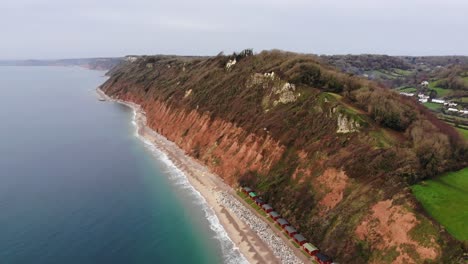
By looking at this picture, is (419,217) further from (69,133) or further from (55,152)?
(69,133)

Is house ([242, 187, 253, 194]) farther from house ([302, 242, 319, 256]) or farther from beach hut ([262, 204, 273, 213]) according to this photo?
house ([302, 242, 319, 256])

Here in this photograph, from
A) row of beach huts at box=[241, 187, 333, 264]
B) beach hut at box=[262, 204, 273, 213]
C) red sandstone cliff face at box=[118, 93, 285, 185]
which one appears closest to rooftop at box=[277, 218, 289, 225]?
row of beach huts at box=[241, 187, 333, 264]

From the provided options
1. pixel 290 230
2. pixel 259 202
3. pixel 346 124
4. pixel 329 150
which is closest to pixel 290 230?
Result: pixel 290 230

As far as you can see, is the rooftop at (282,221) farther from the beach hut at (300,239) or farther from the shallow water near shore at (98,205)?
the shallow water near shore at (98,205)

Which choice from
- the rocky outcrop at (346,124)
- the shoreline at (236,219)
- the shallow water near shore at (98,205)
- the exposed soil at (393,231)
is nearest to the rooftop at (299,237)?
the shoreline at (236,219)

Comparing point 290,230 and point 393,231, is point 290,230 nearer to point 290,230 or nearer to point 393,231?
point 290,230

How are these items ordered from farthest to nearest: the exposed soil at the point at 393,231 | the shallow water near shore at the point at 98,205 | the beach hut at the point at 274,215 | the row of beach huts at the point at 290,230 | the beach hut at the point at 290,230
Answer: the beach hut at the point at 274,215 → the beach hut at the point at 290,230 → the shallow water near shore at the point at 98,205 → the row of beach huts at the point at 290,230 → the exposed soil at the point at 393,231

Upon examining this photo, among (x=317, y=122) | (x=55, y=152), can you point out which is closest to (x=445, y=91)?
(x=317, y=122)
